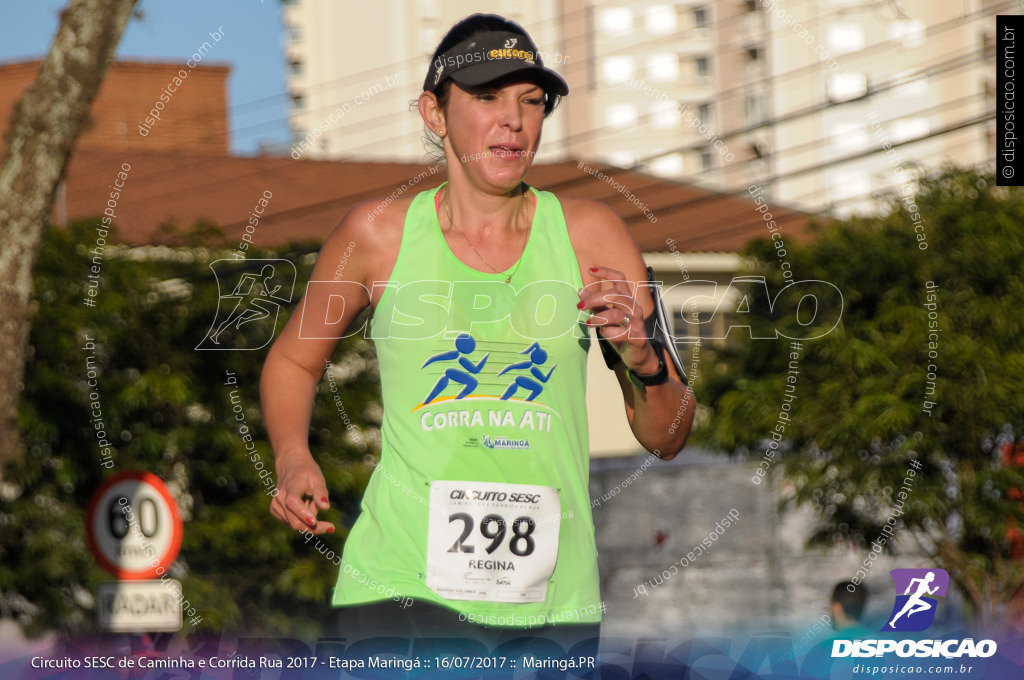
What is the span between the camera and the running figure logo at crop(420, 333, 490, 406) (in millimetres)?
2590

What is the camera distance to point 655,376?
102 inches

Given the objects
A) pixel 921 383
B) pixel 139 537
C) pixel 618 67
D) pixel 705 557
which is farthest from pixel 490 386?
pixel 618 67

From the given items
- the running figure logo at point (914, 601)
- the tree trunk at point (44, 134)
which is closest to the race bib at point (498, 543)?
the running figure logo at point (914, 601)

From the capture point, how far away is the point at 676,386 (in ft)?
8.77

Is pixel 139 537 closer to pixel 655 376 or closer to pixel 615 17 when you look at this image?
pixel 655 376

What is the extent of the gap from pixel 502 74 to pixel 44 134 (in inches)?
159

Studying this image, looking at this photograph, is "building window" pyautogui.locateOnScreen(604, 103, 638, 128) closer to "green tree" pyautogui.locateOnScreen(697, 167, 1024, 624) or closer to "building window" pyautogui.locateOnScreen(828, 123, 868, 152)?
"building window" pyautogui.locateOnScreen(828, 123, 868, 152)

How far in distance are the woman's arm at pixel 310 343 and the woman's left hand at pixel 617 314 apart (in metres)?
0.54

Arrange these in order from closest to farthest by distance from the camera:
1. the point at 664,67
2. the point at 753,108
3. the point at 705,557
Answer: the point at 705,557 → the point at 753,108 → the point at 664,67

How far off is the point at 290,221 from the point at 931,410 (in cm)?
805

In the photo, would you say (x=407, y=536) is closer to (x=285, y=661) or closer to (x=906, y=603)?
(x=285, y=661)

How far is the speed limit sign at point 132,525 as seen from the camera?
6.93m

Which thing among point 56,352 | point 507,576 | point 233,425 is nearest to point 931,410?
point 233,425

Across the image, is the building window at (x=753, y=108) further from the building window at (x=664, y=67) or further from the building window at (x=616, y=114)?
the building window at (x=616, y=114)
